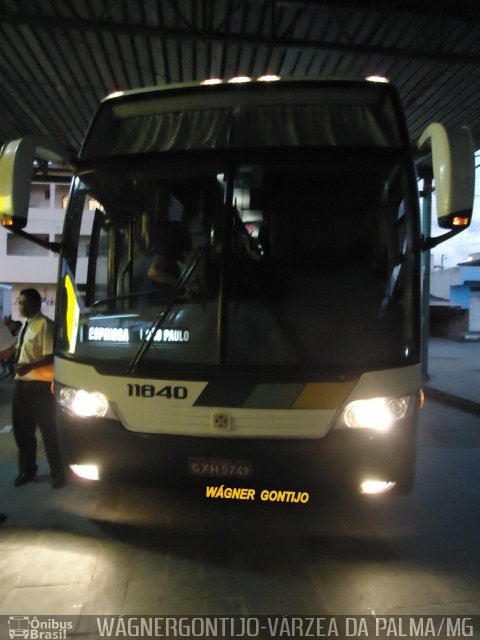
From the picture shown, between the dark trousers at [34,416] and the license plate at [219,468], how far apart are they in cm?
194

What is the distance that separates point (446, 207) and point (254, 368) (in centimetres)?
154

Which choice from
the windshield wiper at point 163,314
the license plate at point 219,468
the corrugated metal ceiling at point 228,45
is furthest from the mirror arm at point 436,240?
the corrugated metal ceiling at point 228,45

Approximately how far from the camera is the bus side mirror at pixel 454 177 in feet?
9.95

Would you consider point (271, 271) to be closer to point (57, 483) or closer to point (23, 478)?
point (57, 483)

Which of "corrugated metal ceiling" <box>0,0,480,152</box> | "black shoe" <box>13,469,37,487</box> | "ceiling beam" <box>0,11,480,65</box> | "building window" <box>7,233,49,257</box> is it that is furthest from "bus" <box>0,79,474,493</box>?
"building window" <box>7,233,49,257</box>

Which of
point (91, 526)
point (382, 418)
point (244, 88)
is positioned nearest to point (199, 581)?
point (91, 526)

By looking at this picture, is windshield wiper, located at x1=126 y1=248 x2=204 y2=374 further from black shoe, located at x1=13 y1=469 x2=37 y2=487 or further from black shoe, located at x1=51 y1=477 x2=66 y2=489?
black shoe, located at x1=13 y1=469 x2=37 y2=487

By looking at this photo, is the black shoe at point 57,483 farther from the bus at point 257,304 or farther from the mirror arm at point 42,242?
the mirror arm at point 42,242

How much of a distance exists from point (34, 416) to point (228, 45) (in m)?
5.17

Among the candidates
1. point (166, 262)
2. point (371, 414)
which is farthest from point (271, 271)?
point (371, 414)

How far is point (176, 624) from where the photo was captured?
2729 millimetres

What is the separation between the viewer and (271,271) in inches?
125

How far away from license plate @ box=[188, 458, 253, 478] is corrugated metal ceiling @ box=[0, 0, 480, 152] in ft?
17.1

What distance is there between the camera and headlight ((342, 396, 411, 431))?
303 centimetres
